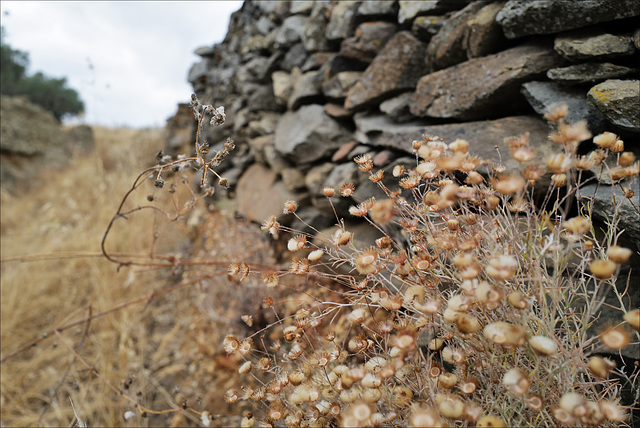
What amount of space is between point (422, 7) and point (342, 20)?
661 mm

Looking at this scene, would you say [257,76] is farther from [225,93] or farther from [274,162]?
[274,162]

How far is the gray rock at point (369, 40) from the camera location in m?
2.26

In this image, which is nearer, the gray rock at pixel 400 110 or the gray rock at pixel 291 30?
the gray rock at pixel 400 110

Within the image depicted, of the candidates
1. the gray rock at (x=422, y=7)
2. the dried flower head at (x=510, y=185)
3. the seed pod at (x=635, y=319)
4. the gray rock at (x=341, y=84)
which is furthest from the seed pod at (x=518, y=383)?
the gray rock at (x=341, y=84)

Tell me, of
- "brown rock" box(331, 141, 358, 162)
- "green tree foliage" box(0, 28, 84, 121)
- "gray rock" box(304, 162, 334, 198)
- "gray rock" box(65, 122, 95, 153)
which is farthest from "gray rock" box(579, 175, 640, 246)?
"gray rock" box(65, 122, 95, 153)

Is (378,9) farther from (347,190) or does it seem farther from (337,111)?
(347,190)

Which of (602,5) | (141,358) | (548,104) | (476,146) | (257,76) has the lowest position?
(141,358)

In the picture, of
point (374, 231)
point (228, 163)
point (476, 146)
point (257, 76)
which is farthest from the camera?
point (228, 163)

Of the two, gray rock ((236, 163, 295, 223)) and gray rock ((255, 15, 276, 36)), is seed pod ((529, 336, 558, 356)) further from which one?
gray rock ((255, 15, 276, 36))

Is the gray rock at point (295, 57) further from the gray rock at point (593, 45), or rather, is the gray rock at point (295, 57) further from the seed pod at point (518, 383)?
the seed pod at point (518, 383)

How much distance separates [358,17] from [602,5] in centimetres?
144

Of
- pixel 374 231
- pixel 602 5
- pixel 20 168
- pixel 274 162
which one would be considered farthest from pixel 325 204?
pixel 20 168

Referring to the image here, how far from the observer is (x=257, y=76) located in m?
3.57

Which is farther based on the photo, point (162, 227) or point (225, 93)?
point (225, 93)
